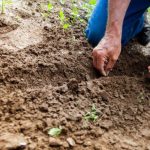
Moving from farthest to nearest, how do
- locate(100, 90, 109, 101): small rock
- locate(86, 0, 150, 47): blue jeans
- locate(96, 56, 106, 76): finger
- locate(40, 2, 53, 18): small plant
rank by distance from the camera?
locate(40, 2, 53, 18): small plant → locate(86, 0, 150, 47): blue jeans → locate(96, 56, 106, 76): finger → locate(100, 90, 109, 101): small rock

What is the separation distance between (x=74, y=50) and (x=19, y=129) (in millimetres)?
987

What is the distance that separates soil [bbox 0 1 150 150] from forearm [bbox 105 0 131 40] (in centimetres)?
26

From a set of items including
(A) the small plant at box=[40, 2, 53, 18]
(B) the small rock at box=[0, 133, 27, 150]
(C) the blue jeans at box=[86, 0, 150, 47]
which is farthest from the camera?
(A) the small plant at box=[40, 2, 53, 18]

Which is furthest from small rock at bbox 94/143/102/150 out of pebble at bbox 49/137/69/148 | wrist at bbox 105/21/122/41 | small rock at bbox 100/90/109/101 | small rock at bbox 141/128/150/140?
wrist at bbox 105/21/122/41

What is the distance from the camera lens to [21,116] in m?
1.70

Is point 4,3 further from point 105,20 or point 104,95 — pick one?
point 104,95

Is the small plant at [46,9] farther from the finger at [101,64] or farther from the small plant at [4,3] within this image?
the finger at [101,64]

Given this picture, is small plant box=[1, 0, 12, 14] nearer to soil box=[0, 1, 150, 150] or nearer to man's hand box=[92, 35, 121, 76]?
soil box=[0, 1, 150, 150]

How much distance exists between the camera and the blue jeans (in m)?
2.62

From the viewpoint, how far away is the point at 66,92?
192cm

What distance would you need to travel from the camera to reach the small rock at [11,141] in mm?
1477

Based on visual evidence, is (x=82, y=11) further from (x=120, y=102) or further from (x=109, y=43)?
(x=120, y=102)

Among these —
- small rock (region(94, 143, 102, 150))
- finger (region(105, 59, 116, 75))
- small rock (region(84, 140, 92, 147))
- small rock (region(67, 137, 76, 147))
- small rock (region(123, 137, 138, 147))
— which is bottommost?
small rock (region(123, 137, 138, 147))

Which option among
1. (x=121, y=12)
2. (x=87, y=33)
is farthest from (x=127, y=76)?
(x=87, y=33)
